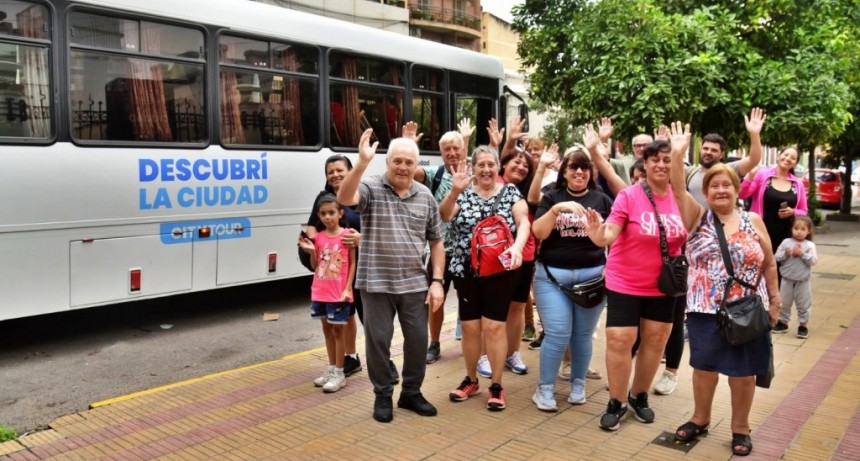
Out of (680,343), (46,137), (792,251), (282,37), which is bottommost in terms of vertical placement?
(680,343)

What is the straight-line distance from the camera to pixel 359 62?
28.3 ft

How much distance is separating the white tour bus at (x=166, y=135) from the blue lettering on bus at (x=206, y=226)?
0.01m

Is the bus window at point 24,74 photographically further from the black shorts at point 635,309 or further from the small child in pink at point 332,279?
the black shorts at point 635,309

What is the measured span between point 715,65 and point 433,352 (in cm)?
717

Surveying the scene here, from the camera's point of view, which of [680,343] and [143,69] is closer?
[680,343]

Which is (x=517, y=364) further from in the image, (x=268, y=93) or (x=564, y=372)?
(x=268, y=93)

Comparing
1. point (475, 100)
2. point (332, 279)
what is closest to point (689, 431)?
point (332, 279)

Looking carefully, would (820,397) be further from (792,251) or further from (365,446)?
(365,446)

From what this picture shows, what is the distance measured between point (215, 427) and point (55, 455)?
0.88 metres

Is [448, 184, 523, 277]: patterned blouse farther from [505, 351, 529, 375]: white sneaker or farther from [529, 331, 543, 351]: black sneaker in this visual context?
[529, 331, 543, 351]: black sneaker

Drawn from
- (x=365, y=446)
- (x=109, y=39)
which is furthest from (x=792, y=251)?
(x=109, y=39)

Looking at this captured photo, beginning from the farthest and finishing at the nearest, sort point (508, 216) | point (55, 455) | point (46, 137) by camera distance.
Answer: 1. point (46, 137)
2. point (508, 216)
3. point (55, 455)

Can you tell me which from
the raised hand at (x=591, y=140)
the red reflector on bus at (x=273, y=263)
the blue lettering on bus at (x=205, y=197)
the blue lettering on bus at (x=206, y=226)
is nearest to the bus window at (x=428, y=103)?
the blue lettering on bus at (x=205, y=197)

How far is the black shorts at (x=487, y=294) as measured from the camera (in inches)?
187
